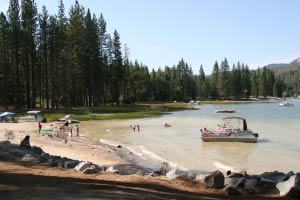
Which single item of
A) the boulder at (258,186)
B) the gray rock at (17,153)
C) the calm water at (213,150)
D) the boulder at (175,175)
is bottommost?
the calm water at (213,150)

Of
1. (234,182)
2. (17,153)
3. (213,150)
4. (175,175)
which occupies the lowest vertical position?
(213,150)

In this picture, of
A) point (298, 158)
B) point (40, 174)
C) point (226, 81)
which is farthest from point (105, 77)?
point (226, 81)

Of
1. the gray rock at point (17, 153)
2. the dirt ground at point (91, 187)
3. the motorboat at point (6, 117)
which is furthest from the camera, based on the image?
the motorboat at point (6, 117)

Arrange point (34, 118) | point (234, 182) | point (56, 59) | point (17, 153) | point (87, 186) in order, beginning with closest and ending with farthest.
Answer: point (87, 186) → point (234, 182) → point (17, 153) → point (34, 118) → point (56, 59)

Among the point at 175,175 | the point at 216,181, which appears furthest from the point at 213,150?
the point at 216,181

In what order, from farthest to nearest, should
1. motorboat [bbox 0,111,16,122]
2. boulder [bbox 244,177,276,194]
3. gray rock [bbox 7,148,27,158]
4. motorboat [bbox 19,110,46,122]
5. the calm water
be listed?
motorboat [bbox 19,110,46,122], motorboat [bbox 0,111,16,122], the calm water, gray rock [bbox 7,148,27,158], boulder [bbox 244,177,276,194]

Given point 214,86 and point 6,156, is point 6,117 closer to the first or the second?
point 6,156

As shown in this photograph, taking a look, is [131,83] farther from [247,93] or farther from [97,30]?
[247,93]

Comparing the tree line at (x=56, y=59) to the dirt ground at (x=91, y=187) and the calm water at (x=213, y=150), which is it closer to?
the calm water at (x=213, y=150)

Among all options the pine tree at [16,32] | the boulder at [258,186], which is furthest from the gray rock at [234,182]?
the pine tree at [16,32]

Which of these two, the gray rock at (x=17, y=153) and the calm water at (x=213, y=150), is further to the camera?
the calm water at (x=213, y=150)

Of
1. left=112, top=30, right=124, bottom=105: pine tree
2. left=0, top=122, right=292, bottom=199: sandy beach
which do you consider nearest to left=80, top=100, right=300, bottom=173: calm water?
left=0, top=122, right=292, bottom=199: sandy beach

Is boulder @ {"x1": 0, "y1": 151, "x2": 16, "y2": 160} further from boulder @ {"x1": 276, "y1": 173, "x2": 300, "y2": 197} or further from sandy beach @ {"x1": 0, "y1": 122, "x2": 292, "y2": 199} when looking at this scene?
boulder @ {"x1": 276, "y1": 173, "x2": 300, "y2": 197}

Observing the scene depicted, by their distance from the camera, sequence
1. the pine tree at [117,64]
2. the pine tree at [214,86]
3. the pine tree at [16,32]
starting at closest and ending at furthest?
the pine tree at [16,32] < the pine tree at [117,64] < the pine tree at [214,86]
